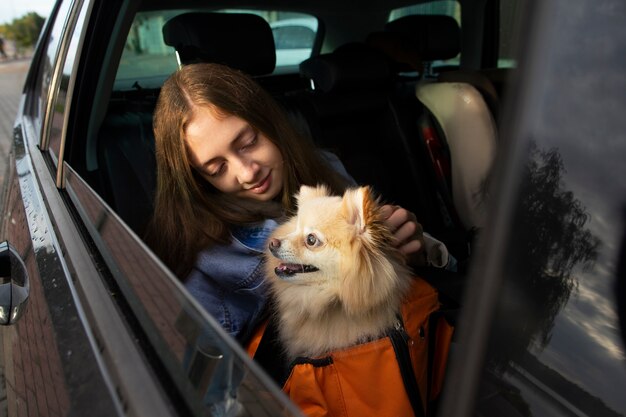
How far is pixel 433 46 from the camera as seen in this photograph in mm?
4242

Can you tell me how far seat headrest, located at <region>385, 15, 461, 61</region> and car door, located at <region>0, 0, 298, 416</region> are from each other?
8.42 feet

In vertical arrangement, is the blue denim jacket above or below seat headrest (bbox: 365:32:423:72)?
below

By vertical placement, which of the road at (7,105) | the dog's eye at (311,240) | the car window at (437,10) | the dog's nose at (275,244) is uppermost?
the car window at (437,10)

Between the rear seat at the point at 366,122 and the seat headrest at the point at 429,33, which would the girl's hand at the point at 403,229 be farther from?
the seat headrest at the point at 429,33

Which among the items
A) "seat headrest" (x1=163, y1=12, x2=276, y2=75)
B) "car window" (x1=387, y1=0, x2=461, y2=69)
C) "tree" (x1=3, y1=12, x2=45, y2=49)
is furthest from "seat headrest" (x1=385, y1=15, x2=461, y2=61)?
"tree" (x1=3, y1=12, x2=45, y2=49)

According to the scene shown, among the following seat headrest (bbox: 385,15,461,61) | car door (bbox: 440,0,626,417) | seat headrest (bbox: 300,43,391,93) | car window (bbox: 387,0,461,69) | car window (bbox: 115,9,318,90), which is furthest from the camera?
car window (bbox: 387,0,461,69)

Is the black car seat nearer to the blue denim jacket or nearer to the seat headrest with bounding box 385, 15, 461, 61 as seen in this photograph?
the seat headrest with bounding box 385, 15, 461, 61

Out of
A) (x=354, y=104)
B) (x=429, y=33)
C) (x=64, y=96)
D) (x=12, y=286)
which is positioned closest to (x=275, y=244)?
(x=12, y=286)

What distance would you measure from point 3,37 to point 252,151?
37008mm

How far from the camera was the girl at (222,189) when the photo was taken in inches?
69.4

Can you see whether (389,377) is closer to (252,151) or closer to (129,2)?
(252,151)

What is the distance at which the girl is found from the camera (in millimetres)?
1762

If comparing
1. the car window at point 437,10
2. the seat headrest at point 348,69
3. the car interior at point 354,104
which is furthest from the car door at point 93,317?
the car window at point 437,10

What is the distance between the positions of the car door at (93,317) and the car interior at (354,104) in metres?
0.16
